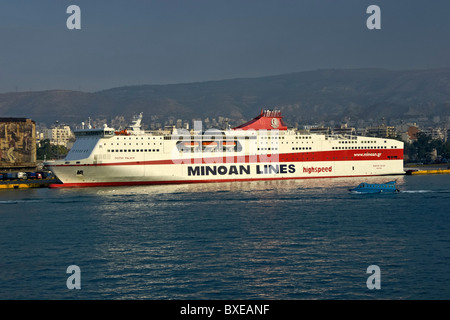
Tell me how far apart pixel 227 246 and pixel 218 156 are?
3370 centimetres

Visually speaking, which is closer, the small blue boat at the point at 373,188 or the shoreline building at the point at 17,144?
the small blue boat at the point at 373,188

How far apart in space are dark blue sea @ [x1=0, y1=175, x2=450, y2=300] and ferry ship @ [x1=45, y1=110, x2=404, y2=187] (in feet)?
30.8

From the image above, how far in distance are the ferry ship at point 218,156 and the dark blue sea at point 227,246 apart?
30.8 feet

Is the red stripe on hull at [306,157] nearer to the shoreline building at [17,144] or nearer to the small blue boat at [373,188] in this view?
the small blue boat at [373,188]

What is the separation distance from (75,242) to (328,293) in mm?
14733

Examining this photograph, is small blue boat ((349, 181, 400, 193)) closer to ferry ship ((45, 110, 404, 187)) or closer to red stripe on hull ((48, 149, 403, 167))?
ferry ship ((45, 110, 404, 187))

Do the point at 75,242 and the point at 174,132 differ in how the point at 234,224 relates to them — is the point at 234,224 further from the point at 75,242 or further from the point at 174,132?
the point at 174,132

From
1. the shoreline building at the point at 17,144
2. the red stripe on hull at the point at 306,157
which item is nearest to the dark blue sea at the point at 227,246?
the red stripe on hull at the point at 306,157

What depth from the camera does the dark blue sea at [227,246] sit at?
74.5 feet

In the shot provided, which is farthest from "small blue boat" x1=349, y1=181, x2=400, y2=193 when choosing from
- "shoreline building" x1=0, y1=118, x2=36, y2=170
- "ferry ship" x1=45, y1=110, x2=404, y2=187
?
"shoreline building" x1=0, y1=118, x2=36, y2=170

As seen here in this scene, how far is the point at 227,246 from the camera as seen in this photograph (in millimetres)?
29625

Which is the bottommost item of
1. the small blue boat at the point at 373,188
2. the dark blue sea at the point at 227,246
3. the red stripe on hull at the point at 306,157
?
the dark blue sea at the point at 227,246
